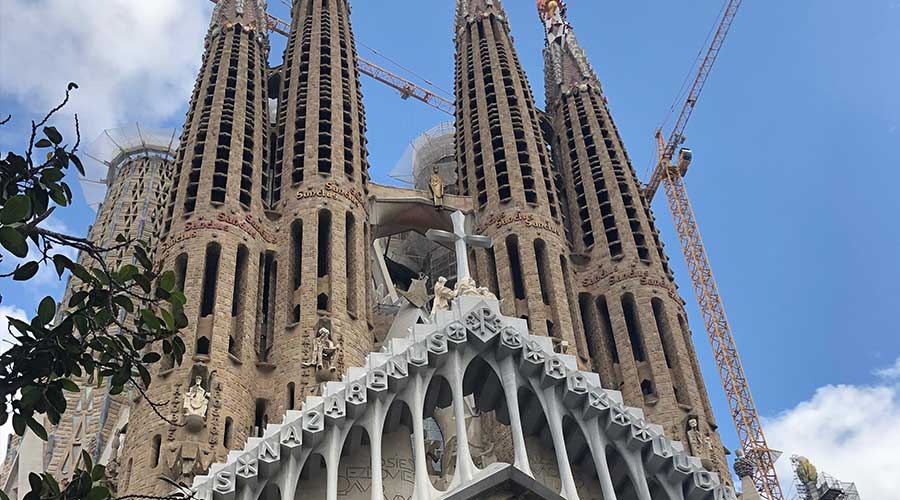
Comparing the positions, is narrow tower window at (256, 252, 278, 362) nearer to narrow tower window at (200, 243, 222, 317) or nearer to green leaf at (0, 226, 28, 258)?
narrow tower window at (200, 243, 222, 317)

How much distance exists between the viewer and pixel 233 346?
25.9 meters

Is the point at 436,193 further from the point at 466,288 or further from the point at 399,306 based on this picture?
the point at 466,288

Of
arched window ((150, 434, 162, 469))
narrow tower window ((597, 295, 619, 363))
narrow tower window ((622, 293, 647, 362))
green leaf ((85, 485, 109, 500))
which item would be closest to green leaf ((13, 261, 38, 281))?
green leaf ((85, 485, 109, 500))

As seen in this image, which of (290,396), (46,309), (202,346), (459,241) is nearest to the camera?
(46,309)

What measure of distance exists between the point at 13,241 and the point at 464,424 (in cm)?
1091

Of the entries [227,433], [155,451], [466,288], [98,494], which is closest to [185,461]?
[155,451]

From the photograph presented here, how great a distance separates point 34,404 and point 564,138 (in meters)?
32.0

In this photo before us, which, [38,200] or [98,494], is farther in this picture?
[38,200]

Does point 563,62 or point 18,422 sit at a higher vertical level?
point 563,62

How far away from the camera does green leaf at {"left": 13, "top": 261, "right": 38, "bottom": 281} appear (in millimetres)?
6359

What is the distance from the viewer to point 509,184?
109 ft

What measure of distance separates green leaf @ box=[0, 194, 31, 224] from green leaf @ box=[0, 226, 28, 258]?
57 millimetres

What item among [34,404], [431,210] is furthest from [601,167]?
[34,404]

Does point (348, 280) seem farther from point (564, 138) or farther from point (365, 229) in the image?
point (564, 138)
